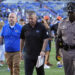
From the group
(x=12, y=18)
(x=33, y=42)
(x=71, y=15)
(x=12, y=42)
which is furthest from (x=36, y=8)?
(x=71, y=15)

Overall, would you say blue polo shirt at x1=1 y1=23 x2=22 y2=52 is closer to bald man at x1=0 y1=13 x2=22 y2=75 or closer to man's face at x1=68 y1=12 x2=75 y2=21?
bald man at x1=0 y1=13 x2=22 y2=75

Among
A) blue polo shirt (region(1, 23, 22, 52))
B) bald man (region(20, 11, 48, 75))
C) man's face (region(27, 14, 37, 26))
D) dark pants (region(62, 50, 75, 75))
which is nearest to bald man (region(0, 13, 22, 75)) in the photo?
blue polo shirt (region(1, 23, 22, 52))

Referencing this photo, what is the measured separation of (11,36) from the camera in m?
8.79

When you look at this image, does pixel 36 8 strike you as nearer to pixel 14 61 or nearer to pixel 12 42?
pixel 12 42

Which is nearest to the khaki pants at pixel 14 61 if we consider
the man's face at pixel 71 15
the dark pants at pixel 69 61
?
the dark pants at pixel 69 61

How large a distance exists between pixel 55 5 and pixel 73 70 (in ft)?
102

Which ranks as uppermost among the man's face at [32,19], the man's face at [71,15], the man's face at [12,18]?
the man's face at [71,15]

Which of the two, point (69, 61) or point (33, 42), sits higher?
Answer: point (33, 42)

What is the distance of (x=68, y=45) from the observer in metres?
6.64

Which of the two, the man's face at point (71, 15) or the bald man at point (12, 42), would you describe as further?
the bald man at point (12, 42)

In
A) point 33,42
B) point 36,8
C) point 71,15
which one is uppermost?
point 71,15

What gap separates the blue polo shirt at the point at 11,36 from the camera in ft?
28.8

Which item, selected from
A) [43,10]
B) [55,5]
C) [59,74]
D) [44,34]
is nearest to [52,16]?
[43,10]

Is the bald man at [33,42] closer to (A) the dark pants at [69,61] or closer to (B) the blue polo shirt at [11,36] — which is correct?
(A) the dark pants at [69,61]
